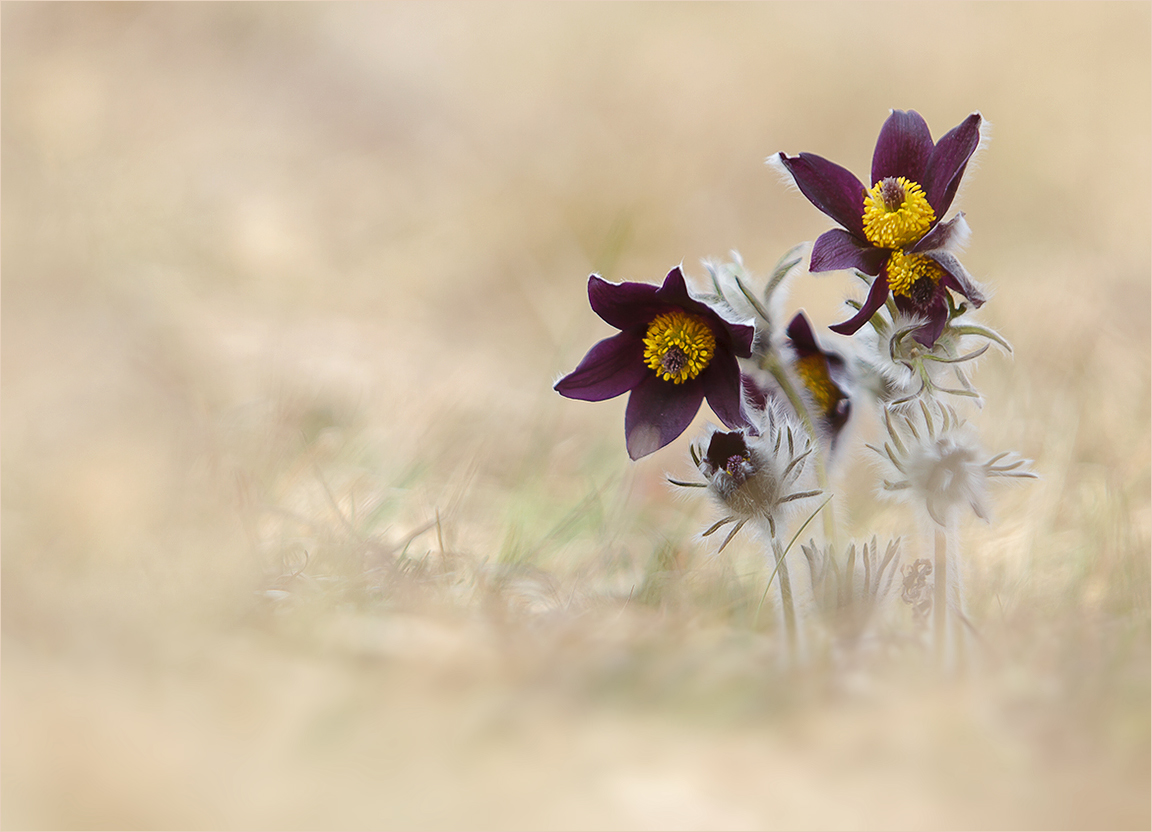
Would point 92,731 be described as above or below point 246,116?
below

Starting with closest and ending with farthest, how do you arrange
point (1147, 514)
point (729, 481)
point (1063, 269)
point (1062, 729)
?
point (1062, 729) < point (729, 481) < point (1147, 514) < point (1063, 269)

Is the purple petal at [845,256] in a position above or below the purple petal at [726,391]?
above

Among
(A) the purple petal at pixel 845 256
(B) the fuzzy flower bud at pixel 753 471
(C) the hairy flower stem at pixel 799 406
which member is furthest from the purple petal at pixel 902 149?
(B) the fuzzy flower bud at pixel 753 471

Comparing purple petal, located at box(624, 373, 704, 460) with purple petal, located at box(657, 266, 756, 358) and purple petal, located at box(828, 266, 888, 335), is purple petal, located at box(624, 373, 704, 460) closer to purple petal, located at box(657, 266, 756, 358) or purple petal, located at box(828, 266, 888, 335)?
purple petal, located at box(657, 266, 756, 358)

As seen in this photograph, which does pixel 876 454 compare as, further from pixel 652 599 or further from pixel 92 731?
pixel 92 731

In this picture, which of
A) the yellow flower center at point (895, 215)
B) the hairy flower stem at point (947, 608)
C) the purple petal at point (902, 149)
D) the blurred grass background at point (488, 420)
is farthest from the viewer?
the purple petal at point (902, 149)

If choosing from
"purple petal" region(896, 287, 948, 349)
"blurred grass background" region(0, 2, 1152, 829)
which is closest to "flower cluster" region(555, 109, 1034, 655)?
"purple petal" region(896, 287, 948, 349)

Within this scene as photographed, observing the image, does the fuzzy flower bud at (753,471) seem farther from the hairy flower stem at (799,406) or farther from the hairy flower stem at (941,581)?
the hairy flower stem at (941,581)

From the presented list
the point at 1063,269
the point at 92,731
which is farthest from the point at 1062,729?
the point at 1063,269

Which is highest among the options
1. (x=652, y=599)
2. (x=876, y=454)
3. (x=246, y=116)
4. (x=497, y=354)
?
(x=246, y=116)
